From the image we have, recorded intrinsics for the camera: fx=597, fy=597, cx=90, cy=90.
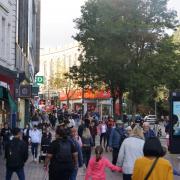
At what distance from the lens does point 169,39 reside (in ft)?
147

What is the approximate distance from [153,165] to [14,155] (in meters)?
6.53

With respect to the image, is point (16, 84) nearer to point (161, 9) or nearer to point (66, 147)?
point (161, 9)

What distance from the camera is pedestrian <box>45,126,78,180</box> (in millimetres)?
10711

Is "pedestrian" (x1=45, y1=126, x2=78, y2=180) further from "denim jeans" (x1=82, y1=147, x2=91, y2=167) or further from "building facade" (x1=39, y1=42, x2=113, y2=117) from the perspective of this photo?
"building facade" (x1=39, y1=42, x2=113, y2=117)

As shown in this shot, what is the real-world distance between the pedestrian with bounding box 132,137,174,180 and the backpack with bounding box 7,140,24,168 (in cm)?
633

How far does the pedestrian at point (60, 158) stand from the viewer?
1071 centimetres

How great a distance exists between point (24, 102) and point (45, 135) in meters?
23.8

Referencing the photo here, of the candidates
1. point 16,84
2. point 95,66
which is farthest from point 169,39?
point 16,84

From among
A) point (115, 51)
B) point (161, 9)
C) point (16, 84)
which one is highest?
point (161, 9)

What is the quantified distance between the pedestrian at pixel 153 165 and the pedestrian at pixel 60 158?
13.0 ft

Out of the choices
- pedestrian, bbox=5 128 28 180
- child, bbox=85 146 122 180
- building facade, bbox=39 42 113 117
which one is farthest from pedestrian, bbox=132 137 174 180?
building facade, bbox=39 42 113 117

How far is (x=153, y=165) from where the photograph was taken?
681 centimetres

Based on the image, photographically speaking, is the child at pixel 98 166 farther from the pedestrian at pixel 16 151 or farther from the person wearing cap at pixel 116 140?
the person wearing cap at pixel 116 140

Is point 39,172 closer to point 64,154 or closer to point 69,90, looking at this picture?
point 64,154
